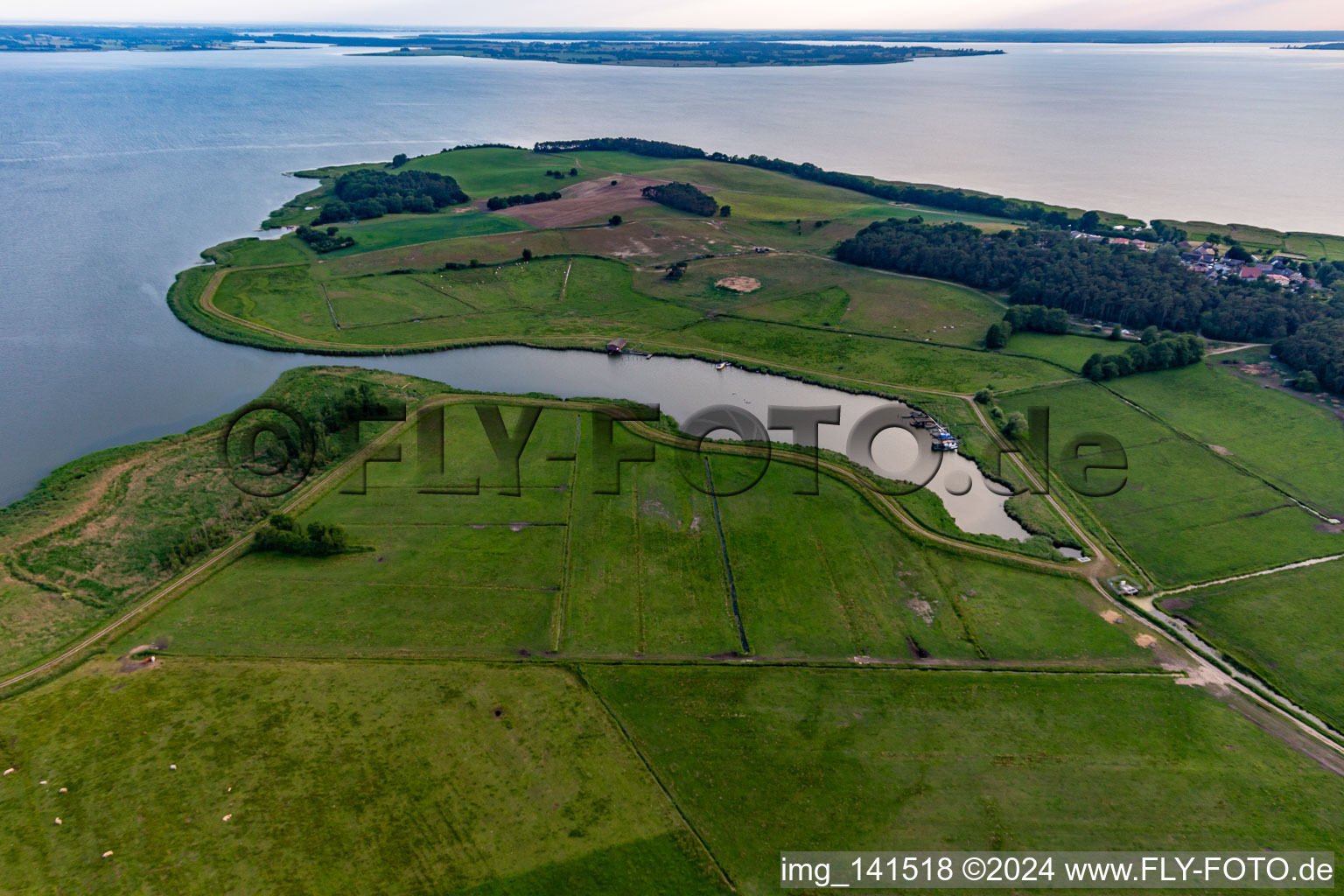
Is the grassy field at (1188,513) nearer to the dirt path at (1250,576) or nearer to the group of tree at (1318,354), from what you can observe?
the dirt path at (1250,576)

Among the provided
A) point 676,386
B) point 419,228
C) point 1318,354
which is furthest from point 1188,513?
point 419,228

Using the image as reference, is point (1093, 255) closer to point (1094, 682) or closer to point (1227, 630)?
point (1227, 630)

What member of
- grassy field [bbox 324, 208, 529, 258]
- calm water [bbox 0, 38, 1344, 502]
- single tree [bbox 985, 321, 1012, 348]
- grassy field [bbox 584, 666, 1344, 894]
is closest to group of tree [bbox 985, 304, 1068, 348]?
single tree [bbox 985, 321, 1012, 348]

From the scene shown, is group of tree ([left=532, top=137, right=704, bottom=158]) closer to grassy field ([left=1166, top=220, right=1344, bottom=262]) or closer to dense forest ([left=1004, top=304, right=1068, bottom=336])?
grassy field ([left=1166, top=220, right=1344, bottom=262])

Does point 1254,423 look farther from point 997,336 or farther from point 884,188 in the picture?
point 884,188

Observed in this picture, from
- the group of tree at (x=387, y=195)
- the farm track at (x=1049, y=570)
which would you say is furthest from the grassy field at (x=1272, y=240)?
the group of tree at (x=387, y=195)
